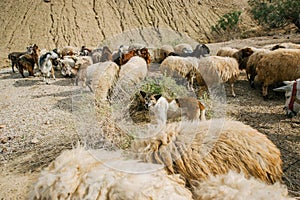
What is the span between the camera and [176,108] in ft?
17.1

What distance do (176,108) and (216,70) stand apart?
3049 mm

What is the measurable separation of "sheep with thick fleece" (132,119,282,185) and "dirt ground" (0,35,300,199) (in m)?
0.46

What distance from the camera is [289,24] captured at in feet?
86.2

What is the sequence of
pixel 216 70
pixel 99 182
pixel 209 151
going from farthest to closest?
pixel 216 70, pixel 209 151, pixel 99 182

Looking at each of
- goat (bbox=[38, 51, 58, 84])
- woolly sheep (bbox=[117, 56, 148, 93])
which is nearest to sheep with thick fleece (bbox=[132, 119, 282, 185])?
woolly sheep (bbox=[117, 56, 148, 93])

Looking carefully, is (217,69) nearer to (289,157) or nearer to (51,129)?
(289,157)

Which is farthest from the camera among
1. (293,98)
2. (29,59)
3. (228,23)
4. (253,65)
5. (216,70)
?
(228,23)

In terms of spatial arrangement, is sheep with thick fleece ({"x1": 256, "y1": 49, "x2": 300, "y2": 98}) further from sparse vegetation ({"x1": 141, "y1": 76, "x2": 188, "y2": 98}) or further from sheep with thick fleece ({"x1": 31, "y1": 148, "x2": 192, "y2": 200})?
sheep with thick fleece ({"x1": 31, "y1": 148, "x2": 192, "y2": 200})

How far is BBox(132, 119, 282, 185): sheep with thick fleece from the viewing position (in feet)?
6.84

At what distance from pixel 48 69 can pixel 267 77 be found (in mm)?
10410

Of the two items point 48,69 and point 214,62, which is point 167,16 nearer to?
point 48,69

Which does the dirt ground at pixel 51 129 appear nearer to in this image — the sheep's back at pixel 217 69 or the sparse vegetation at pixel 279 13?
the sheep's back at pixel 217 69

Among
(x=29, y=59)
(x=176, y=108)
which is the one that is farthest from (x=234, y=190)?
(x=29, y=59)

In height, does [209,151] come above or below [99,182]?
below
